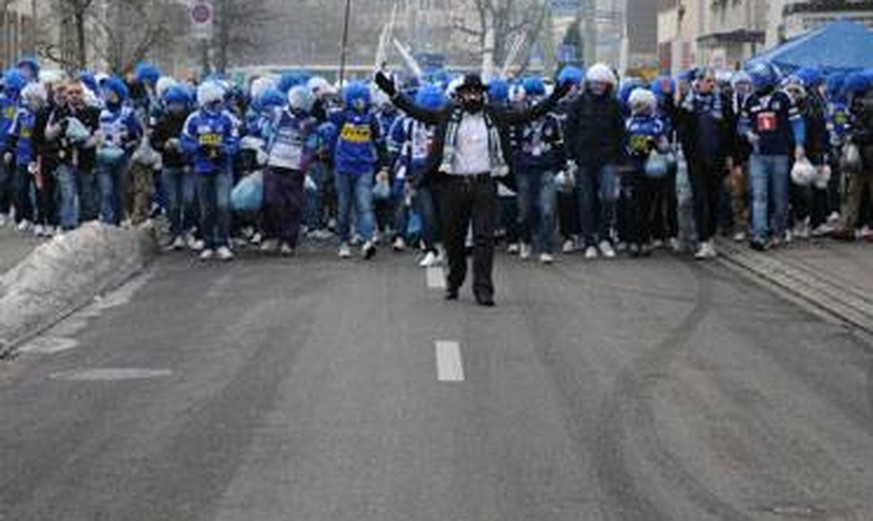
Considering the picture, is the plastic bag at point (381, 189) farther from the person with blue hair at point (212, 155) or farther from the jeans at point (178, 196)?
the jeans at point (178, 196)

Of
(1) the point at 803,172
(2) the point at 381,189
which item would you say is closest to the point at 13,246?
(2) the point at 381,189

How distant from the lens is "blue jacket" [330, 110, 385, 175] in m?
19.4

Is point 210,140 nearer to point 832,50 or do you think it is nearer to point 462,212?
point 462,212

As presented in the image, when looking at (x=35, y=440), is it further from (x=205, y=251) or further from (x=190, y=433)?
(x=205, y=251)

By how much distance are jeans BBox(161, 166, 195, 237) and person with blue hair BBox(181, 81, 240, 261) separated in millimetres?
320

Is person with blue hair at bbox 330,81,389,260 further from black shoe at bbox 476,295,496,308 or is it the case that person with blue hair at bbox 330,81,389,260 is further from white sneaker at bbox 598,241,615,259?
black shoe at bbox 476,295,496,308

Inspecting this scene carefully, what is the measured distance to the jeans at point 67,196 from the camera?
2084 cm

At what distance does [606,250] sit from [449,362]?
819 cm

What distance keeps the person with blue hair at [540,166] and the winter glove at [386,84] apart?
3728 millimetres

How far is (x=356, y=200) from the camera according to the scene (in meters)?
19.6

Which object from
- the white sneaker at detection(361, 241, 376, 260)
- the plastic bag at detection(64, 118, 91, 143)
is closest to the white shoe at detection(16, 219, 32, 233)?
the plastic bag at detection(64, 118, 91, 143)

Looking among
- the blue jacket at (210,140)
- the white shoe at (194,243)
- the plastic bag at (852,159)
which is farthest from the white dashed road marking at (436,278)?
the plastic bag at (852,159)

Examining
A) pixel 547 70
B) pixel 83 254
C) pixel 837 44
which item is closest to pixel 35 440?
pixel 83 254

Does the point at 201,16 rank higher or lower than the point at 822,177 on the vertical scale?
higher
